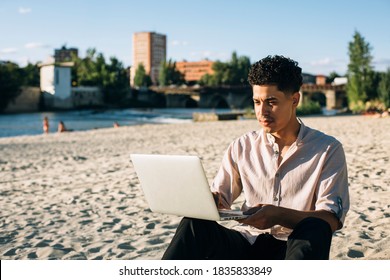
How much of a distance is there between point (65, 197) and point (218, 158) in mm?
3883

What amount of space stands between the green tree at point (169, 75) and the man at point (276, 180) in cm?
10945

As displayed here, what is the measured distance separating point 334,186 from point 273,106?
0.41 metres

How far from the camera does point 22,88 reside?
211ft

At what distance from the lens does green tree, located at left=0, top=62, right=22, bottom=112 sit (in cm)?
6162

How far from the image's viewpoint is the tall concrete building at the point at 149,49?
18788 centimetres

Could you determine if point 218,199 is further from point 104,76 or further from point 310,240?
point 104,76

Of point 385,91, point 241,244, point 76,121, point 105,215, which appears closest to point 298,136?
point 241,244

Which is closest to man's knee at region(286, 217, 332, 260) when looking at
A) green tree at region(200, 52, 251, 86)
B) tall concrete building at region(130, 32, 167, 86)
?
green tree at region(200, 52, 251, 86)

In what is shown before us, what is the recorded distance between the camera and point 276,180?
2.17 m

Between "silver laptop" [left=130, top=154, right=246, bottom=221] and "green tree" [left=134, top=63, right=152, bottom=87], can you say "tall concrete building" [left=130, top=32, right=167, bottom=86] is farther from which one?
"silver laptop" [left=130, top=154, right=246, bottom=221]

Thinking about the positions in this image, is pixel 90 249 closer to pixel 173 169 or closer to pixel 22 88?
pixel 173 169

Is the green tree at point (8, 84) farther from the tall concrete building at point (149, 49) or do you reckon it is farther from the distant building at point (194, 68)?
the tall concrete building at point (149, 49)

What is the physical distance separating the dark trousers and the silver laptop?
0.11 metres

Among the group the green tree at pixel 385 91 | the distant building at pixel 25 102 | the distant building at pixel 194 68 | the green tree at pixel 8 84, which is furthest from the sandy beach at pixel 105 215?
the distant building at pixel 194 68
